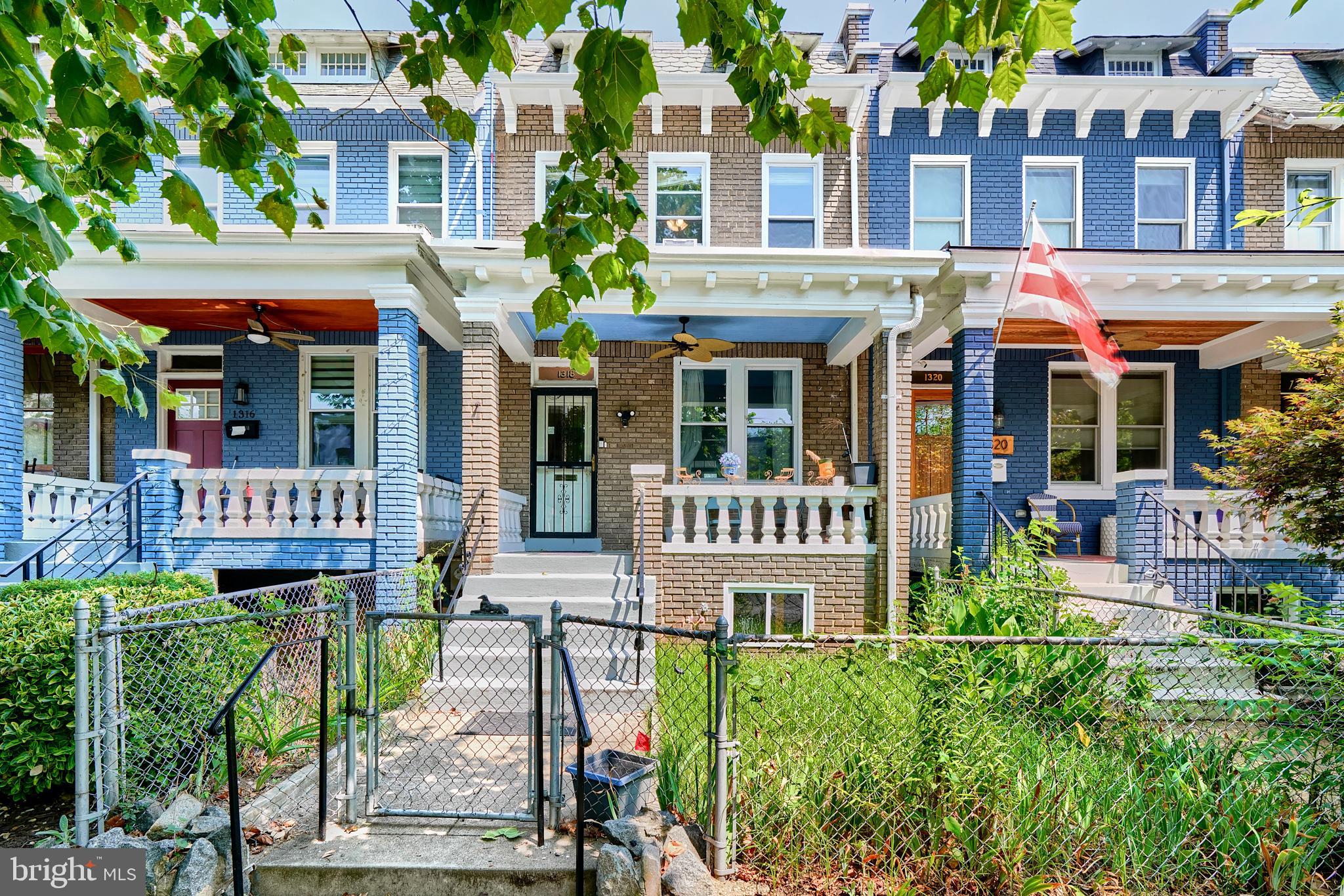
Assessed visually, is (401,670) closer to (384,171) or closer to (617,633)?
(617,633)

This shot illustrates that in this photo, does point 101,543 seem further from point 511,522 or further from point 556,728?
point 556,728

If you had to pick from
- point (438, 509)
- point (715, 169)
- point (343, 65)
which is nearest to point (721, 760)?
point (438, 509)

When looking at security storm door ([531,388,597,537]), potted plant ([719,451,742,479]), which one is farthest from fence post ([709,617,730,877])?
security storm door ([531,388,597,537])

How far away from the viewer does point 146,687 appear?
4.43 m

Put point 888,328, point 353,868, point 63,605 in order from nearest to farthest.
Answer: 1. point 353,868
2. point 63,605
3. point 888,328

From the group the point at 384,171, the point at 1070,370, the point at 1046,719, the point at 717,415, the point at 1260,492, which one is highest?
the point at 384,171

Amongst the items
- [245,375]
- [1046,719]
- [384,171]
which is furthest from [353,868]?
[384,171]

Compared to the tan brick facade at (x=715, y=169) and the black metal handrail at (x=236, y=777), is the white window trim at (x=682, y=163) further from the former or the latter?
the black metal handrail at (x=236, y=777)

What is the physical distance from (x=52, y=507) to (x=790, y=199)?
10.5m

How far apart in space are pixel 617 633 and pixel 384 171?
7797mm

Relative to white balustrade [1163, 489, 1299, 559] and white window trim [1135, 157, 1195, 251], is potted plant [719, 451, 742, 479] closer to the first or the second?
white balustrade [1163, 489, 1299, 559]

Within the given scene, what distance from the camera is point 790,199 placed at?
37.2 feet

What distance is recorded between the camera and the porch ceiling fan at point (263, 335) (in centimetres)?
962
